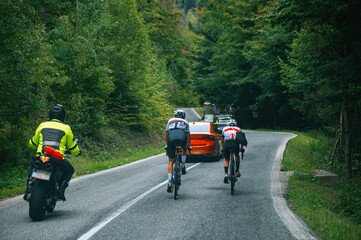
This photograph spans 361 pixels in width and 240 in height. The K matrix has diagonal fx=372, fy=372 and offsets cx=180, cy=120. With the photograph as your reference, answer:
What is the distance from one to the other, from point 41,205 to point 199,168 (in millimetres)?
8595

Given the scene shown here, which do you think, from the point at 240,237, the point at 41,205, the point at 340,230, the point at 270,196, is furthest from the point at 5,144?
the point at 340,230

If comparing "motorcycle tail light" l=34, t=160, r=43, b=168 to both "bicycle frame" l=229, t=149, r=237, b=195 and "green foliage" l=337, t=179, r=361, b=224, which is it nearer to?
"bicycle frame" l=229, t=149, r=237, b=195

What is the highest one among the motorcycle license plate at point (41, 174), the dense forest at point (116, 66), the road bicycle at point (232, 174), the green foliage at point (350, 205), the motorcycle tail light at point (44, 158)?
the dense forest at point (116, 66)

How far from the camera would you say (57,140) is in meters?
A: 6.69

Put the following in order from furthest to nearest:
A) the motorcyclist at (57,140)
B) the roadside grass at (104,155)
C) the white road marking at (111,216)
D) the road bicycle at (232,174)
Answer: the roadside grass at (104,155), the road bicycle at (232,174), the motorcyclist at (57,140), the white road marking at (111,216)

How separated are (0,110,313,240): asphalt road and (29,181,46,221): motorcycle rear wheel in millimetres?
152

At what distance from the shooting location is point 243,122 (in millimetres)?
50375

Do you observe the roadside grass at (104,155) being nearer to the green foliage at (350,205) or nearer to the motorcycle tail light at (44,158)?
the motorcycle tail light at (44,158)

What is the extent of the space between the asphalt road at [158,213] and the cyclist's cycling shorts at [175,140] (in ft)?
3.47

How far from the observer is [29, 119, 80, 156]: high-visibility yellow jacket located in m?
6.64

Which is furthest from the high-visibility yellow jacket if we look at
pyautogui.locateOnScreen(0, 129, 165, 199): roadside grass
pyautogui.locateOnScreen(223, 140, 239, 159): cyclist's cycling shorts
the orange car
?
the orange car

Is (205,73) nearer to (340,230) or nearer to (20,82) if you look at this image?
(20,82)

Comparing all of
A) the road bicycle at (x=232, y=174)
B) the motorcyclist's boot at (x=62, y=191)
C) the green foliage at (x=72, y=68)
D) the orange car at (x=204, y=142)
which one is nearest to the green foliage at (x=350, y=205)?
the road bicycle at (x=232, y=174)

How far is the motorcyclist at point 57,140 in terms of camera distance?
6645mm
